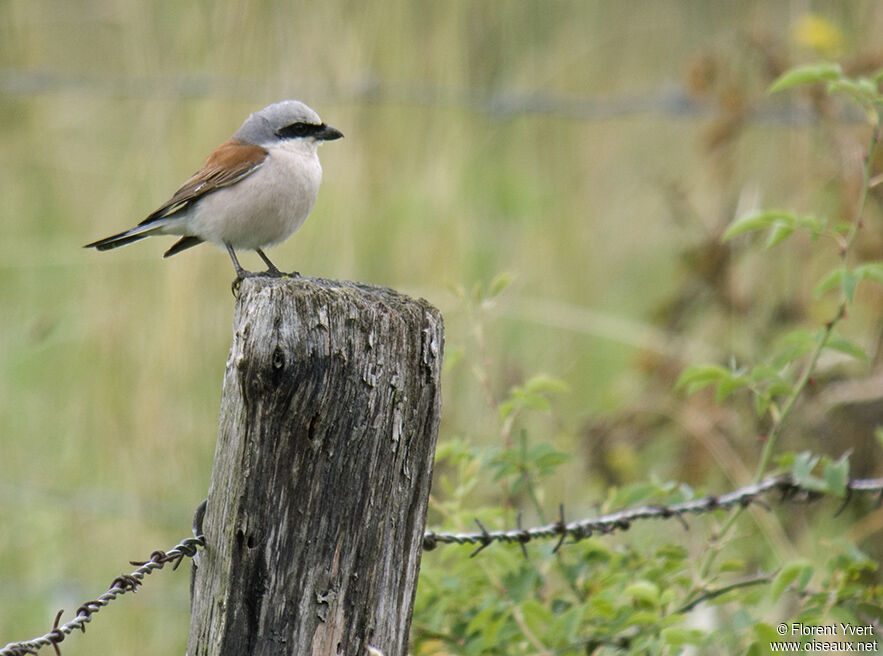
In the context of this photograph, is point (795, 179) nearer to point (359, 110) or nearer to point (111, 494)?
point (359, 110)

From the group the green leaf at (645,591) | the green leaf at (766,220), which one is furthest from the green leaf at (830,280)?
the green leaf at (645,591)

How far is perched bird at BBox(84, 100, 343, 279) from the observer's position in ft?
9.62

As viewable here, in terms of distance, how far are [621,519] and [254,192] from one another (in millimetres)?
1417

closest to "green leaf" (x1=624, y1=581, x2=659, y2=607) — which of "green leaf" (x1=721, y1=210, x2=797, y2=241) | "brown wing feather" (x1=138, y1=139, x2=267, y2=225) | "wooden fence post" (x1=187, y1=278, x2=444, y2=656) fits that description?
"wooden fence post" (x1=187, y1=278, x2=444, y2=656)

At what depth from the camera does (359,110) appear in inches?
168

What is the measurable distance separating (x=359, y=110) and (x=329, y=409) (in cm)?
292

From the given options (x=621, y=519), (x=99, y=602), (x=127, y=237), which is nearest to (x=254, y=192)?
(x=127, y=237)

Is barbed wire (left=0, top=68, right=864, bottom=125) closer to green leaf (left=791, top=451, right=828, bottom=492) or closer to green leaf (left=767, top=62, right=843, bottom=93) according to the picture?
green leaf (left=767, top=62, right=843, bottom=93)

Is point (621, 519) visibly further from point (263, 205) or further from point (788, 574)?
point (263, 205)

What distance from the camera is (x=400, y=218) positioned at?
4.31 meters

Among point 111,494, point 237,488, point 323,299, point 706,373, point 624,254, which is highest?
point 624,254

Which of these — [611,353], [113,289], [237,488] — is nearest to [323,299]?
[237,488]

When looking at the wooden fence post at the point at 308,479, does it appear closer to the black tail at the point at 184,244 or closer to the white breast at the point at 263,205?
the white breast at the point at 263,205

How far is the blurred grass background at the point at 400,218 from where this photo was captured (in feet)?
13.9
